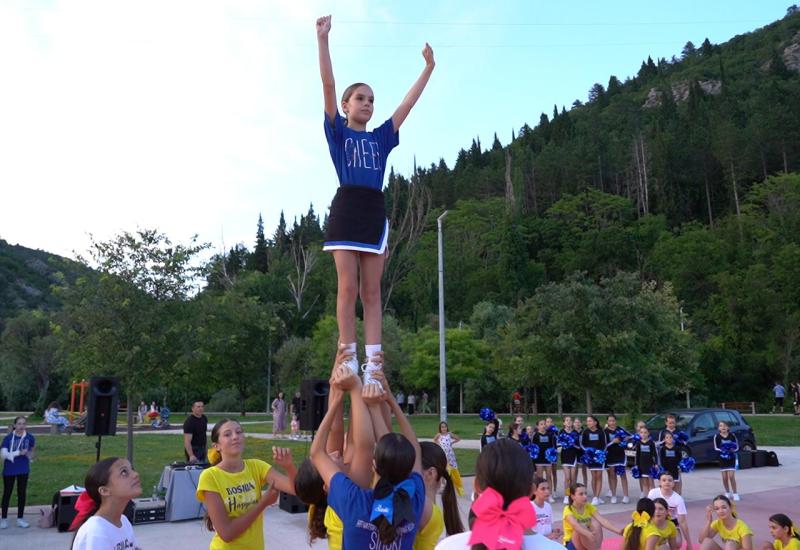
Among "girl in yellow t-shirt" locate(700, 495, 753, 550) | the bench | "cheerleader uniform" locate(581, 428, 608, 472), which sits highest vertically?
the bench

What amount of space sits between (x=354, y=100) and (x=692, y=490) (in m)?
12.9

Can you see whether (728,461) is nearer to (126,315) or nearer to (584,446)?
(584,446)

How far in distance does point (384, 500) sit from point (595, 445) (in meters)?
11.7

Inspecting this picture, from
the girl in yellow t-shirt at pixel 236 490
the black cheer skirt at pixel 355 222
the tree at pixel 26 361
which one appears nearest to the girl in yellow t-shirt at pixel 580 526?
the black cheer skirt at pixel 355 222

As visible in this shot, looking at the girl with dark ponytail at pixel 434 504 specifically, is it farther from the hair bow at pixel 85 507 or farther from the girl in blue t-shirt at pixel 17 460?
the girl in blue t-shirt at pixel 17 460

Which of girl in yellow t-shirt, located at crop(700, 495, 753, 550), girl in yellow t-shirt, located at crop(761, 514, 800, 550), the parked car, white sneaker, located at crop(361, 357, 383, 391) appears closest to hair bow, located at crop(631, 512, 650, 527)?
girl in yellow t-shirt, located at crop(700, 495, 753, 550)

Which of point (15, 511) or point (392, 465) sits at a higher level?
point (392, 465)

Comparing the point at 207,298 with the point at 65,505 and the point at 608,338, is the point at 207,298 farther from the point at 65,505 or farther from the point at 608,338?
the point at 608,338

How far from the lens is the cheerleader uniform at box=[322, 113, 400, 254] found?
4.44 m

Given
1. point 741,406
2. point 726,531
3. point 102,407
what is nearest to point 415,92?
point 726,531

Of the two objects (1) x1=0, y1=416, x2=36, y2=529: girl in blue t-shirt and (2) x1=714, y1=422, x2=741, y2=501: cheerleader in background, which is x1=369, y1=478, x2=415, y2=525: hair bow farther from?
(2) x1=714, y1=422, x2=741, y2=501: cheerleader in background

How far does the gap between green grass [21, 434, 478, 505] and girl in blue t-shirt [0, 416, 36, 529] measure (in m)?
2.02

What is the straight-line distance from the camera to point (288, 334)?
59438 mm

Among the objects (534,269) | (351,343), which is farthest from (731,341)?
(351,343)
